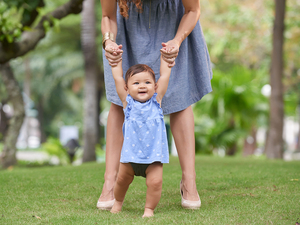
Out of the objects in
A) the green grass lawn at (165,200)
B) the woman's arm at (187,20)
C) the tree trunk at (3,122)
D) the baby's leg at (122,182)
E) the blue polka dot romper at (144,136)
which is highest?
the woman's arm at (187,20)

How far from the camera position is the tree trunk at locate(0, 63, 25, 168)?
7.10m

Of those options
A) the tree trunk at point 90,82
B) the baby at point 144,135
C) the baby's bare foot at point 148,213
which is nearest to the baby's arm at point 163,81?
the baby at point 144,135

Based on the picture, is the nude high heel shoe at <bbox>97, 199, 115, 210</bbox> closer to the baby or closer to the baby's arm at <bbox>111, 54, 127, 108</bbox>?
the baby

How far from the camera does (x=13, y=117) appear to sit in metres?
7.14

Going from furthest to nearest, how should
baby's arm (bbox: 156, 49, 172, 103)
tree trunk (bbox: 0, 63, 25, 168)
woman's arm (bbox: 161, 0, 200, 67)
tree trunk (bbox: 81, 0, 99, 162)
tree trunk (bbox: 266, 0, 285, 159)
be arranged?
tree trunk (bbox: 81, 0, 99, 162) < tree trunk (bbox: 266, 0, 285, 159) < tree trunk (bbox: 0, 63, 25, 168) < woman's arm (bbox: 161, 0, 200, 67) < baby's arm (bbox: 156, 49, 172, 103)

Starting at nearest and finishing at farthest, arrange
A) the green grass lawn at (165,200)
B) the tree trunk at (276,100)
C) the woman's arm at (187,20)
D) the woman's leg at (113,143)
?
the green grass lawn at (165,200) → the woman's arm at (187,20) → the woman's leg at (113,143) → the tree trunk at (276,100)

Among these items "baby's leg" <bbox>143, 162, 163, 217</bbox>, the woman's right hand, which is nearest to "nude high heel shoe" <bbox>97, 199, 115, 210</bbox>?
"baby's leg" <bbox>143, 162, 163, 217</bbox>

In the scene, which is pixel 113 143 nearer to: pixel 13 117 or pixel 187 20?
pixel 187 20

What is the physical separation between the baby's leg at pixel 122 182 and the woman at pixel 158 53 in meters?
0.24

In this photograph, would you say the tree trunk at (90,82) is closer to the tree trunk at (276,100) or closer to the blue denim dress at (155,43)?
the tree trunk at (276,100)

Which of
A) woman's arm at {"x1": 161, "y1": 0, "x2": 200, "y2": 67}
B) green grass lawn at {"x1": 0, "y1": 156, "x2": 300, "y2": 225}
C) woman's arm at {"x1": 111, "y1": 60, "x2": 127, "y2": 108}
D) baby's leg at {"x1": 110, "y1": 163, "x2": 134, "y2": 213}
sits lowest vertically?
green grass lawn at {"x1": 0, "y1": 156, "x2": 300, "y2": 225}

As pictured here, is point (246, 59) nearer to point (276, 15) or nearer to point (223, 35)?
point (223, 35)

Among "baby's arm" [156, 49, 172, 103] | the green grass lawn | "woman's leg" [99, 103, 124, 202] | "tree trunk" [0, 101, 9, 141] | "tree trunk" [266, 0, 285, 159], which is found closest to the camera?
the green grass lawn

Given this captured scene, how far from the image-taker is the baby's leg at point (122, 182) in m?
2.20
